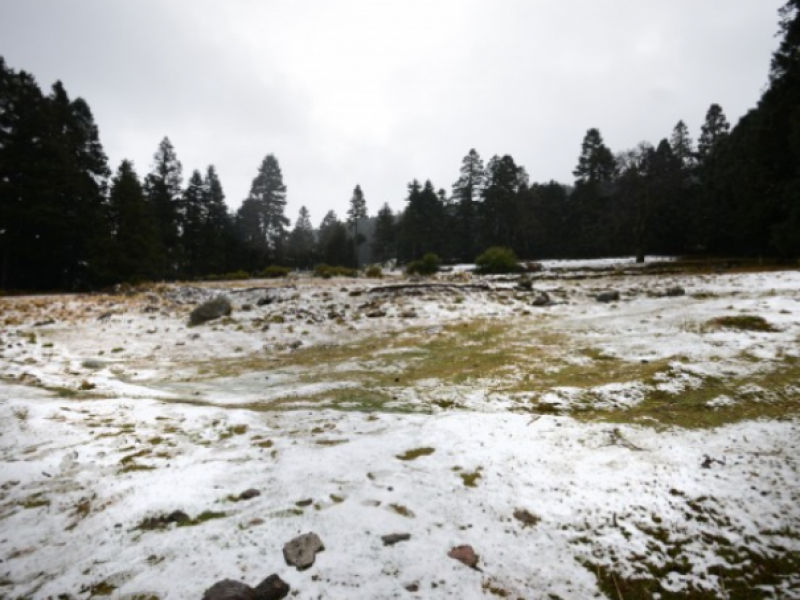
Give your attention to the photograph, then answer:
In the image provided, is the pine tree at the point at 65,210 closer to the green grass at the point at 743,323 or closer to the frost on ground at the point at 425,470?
the frost on ground at the point at 425,470

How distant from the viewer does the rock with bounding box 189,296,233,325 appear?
1093 cm

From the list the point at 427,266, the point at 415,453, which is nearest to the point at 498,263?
the point at 427,266

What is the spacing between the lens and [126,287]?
20.2 m

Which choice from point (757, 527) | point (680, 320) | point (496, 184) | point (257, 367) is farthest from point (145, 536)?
point (496, 184)

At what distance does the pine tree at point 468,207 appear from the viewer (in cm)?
5700

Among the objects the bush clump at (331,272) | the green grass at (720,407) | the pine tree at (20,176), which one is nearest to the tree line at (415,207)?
the pine tree at (20,176)

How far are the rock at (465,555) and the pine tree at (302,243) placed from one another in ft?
210

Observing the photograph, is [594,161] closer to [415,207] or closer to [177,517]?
[415,207]

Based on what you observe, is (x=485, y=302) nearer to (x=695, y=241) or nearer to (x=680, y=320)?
(x=680, y=320)

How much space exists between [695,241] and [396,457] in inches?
1885

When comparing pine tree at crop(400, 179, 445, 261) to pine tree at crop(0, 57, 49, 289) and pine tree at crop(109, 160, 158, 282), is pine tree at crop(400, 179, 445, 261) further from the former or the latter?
pine tree at crop(0, 57, 49, 289)

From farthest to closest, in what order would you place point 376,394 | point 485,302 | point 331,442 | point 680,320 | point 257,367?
point 485,302
point 680,320
point 257,367
point 376,394
point 331,442

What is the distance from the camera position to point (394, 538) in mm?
2203

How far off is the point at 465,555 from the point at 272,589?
1029 millimetres
